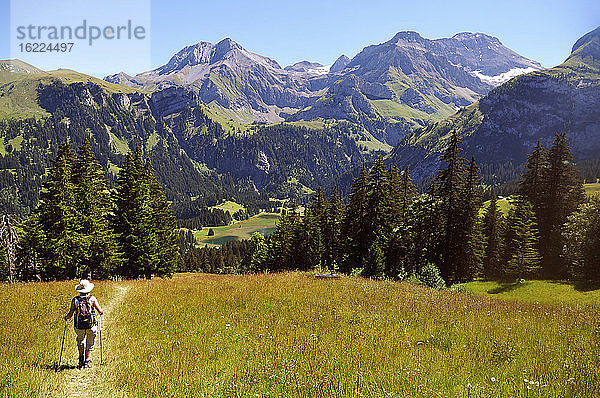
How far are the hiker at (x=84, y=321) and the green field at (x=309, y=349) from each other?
0.43 m

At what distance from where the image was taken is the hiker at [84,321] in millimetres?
8680

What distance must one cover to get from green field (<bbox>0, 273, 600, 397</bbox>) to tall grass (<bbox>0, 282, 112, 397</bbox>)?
1.6 inches

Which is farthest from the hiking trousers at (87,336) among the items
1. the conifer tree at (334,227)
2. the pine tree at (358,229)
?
the conifer tree at (334,227)

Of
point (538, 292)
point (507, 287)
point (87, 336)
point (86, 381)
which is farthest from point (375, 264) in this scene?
point (86, 381)

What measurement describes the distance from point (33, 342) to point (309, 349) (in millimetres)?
8645

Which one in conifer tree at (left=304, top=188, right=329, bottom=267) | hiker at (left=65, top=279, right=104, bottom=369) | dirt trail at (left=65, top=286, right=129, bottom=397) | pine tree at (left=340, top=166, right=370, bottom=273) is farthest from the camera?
conifer tree at (left=304, top=188, right=329, bottom=267)

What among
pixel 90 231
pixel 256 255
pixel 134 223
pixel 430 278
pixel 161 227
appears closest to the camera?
pixel 430 278

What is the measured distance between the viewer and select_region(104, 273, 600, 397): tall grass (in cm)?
650

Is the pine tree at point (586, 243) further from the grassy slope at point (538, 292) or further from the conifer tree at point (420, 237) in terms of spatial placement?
the conifer tree at point (420, 237)

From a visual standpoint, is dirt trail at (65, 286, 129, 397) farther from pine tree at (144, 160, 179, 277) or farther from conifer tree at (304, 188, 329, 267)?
conifer tree at (304, 188, 329, 267)

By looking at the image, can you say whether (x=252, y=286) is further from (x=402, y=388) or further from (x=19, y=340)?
(x=402, y=388)

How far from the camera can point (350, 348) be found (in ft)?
28.7

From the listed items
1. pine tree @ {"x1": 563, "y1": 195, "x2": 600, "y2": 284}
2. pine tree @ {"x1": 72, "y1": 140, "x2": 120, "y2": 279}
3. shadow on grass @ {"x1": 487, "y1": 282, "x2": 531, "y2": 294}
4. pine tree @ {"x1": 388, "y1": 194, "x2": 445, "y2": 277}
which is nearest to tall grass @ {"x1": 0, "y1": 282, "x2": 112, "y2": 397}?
pine tree @ {"x1": 72, "y1": 140, "x2": 120, "y2": 279}

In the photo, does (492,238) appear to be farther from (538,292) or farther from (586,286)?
(538,292)
